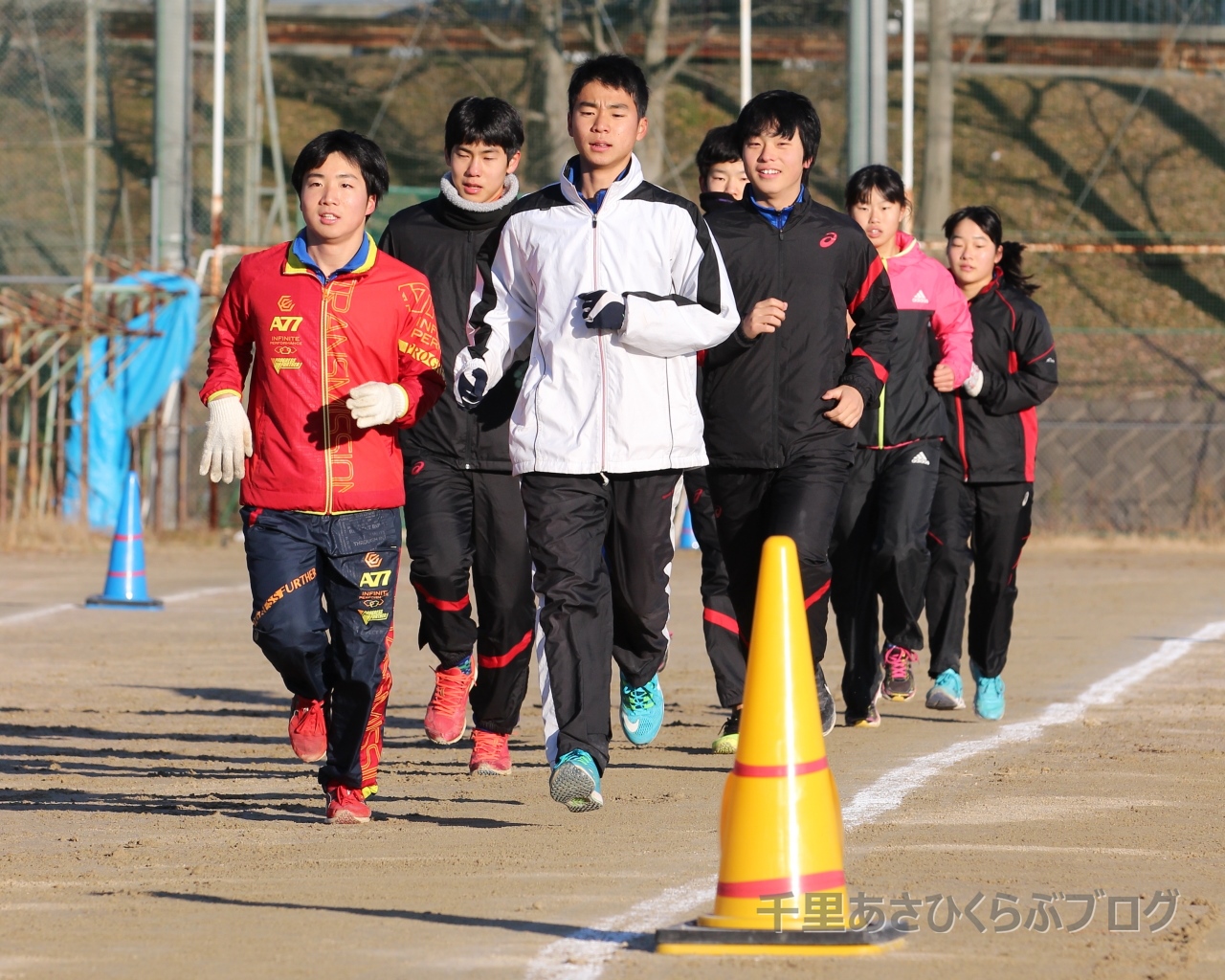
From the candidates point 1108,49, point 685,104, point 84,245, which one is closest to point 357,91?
point 685,104

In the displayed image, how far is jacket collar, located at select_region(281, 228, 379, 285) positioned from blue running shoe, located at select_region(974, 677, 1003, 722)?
156 inches

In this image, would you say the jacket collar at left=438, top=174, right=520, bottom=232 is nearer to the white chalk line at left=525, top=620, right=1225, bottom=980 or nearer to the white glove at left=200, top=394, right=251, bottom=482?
the white glove at left=200, top=394, right=251, bottom=482

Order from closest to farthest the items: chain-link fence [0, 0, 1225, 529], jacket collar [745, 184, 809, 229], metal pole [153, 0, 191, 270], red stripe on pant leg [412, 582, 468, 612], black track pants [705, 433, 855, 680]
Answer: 1. black track pants [705, 433, 855, 680]
2. jacket collar [745, 184, 809, 229]
3. red stripe on pant leg [412, 582, 468, 612]
4. metal pole [153, 0, 191, 270]
5. chain-link fence [0, 0, 1225, 529]

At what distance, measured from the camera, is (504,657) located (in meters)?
7.46

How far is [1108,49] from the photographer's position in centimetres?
3281

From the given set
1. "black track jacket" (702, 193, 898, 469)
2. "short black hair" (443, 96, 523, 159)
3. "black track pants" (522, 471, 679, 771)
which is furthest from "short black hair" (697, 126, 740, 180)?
"black track pants" (522, 471, 679, 771)

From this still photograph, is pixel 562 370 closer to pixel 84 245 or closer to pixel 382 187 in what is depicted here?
pixel 382 187

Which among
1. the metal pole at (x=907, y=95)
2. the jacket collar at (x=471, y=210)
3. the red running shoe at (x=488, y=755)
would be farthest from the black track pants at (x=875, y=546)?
the metal pole at (x=907, y=95)

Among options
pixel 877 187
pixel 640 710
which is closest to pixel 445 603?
pixel 640 710

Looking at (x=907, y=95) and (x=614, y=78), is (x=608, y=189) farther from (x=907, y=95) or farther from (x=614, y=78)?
(x=907, y=95)

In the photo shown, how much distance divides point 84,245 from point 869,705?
790 inches

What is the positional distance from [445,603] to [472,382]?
1.63 meters

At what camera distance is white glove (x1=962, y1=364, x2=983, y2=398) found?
9.12 m

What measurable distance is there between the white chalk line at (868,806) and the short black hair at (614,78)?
224 centimetres
